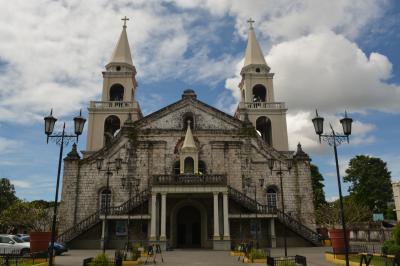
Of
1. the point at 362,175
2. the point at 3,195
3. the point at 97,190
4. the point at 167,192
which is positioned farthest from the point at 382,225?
the point at 3,195

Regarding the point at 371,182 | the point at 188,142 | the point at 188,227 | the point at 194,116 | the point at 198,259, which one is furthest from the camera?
the point at 371,182

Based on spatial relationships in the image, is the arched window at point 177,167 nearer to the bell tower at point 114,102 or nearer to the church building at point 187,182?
the church building at point 187,182

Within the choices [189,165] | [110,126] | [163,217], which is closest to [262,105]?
[189,165]

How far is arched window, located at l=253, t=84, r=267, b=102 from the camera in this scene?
4259 cm

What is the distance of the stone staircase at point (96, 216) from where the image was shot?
98.4 ft

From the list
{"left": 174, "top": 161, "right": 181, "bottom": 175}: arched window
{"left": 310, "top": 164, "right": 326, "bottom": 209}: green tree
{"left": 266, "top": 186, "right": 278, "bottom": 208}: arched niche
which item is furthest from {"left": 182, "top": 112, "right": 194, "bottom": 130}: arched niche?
{"left": 310, "top": 164, "right": 326, "bottom": 209}: green tree

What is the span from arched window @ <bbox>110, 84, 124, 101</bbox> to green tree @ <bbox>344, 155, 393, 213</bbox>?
3574 cm

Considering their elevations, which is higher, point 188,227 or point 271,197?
point 271,197

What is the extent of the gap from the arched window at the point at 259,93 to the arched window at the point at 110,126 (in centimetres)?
1571

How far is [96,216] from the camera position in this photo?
31.3m

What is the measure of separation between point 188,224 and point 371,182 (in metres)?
33.0

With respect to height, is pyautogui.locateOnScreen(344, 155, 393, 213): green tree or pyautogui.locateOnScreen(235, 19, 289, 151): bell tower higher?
pyautogui.locateOnScreen(235, 19, 289, 151): bell tower

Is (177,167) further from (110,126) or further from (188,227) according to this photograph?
(110,126)

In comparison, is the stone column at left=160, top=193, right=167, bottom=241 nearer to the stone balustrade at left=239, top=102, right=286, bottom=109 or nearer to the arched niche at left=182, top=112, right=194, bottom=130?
the arched niche at left=182, top=112, right=194, bottom=130
